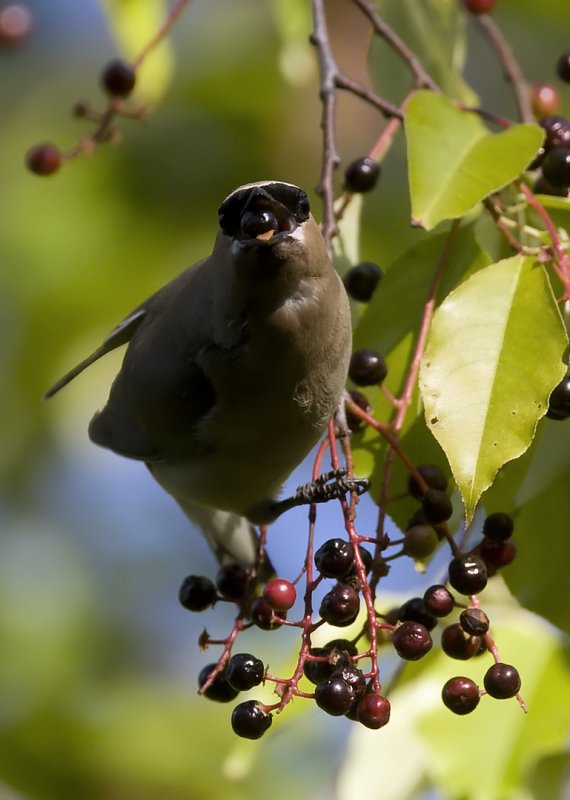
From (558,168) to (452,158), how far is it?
271 mm

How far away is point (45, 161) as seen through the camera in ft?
10.9

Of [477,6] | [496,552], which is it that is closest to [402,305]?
[496,552]

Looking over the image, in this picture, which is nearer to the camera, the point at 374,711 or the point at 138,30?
the point at 374,711

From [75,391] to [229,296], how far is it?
2429 millimetres

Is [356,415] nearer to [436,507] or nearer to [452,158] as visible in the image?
[436,507]

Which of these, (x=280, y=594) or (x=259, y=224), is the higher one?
(x=259, y=224)

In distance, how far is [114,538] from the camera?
21.0 feet

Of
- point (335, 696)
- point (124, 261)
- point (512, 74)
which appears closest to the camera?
point (335, 696)

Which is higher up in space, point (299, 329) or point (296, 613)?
point (299, 329)

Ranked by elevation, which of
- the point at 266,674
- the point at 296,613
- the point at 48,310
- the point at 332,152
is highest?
the point at 332,152

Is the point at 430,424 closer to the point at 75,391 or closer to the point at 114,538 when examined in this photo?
the point at 75,391

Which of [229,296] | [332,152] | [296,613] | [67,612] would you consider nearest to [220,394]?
[229,296]

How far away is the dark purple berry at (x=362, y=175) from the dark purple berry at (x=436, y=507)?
2.57 feet

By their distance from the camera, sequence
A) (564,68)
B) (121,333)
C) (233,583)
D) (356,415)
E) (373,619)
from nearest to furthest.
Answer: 1. (373,619)
2. (356,415)
3. (233,583)
4. (564,68)
5. (121,333)
